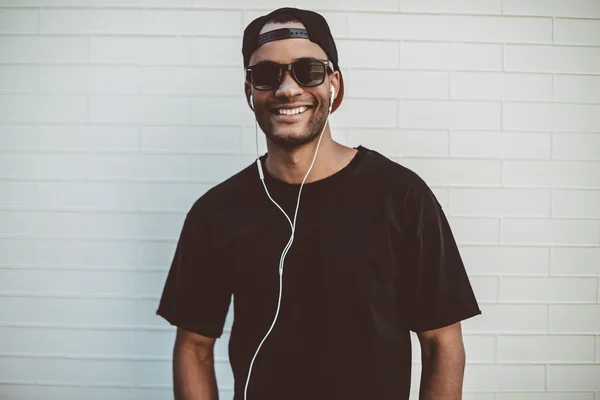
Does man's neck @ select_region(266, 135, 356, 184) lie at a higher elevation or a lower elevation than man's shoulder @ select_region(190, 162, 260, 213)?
higher

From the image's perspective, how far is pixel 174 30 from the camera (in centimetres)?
250

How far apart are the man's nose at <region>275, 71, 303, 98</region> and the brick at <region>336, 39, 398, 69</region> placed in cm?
78

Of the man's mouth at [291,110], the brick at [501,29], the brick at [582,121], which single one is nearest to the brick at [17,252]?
the man's mouth at [291,110]

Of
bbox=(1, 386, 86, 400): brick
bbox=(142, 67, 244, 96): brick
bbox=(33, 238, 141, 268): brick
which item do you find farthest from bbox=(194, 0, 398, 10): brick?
bbox=(1, 386, 86, 400): brick

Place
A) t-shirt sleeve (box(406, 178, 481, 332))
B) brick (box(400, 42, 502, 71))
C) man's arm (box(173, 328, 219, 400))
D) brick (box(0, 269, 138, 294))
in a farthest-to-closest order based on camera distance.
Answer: brick (box(0, 269, 138, 294)), brick (box(400, 42, 502, 71)), man's arm (box(173, 328, 219, 400)), t-shirt sleeve (box(406, 178, 481, 332))

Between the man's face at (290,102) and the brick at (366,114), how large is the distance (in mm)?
685

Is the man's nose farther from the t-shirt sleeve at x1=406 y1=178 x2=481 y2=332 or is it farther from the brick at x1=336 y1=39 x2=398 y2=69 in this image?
the brick at x1=336 y1=39 x2=398 y2=69

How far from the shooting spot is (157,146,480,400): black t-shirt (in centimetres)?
172

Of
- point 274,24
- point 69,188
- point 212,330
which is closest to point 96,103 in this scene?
point 69,188

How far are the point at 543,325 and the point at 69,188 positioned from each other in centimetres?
254

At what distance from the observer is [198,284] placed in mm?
1931

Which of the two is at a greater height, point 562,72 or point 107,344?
point 562,72

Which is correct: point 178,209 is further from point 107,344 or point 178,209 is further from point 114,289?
point 107,344

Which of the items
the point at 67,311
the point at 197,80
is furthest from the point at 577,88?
the point at 67,311
